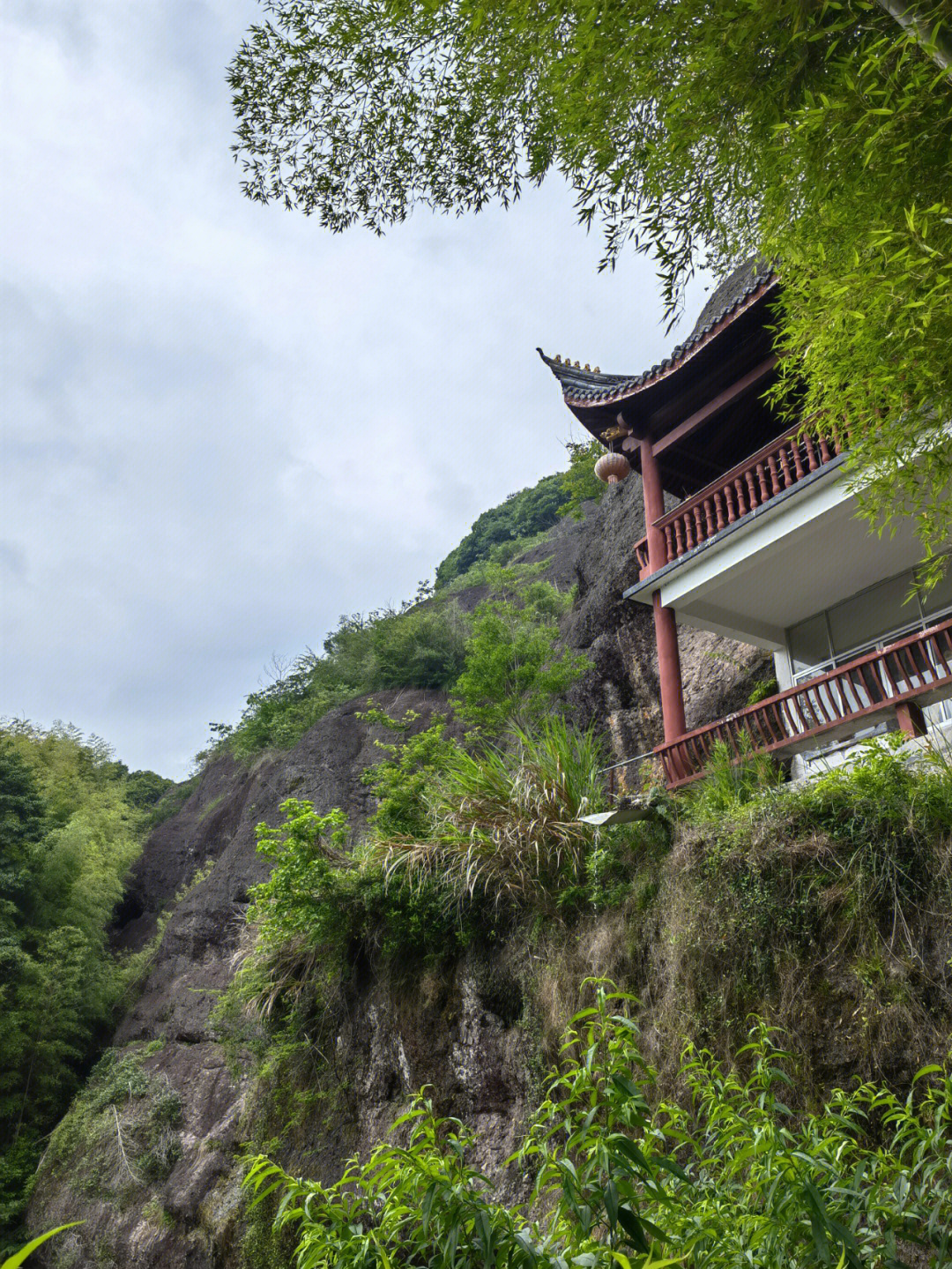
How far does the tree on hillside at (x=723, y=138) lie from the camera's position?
363 centimetres

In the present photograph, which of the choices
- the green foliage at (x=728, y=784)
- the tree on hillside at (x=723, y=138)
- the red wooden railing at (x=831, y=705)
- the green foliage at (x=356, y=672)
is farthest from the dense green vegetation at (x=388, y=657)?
the tree on hillside at (x=723, y=138)

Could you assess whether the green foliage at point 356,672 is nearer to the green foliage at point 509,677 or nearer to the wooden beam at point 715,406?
the green foliage at point 509,677

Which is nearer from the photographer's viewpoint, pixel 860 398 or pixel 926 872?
pixel 860 398

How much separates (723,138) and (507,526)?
38457 millimetres

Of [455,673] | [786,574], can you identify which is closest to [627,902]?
[786,574]

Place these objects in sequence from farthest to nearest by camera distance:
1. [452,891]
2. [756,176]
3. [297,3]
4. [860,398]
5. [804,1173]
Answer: [452,891] → [297,3] → [756,176] → [860,398] → [804,1173]

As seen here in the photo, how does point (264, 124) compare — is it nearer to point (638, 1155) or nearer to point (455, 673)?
point (638, 1155)

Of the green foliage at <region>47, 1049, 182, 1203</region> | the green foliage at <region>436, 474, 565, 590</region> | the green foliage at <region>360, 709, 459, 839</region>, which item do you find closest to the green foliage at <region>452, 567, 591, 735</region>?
the green foliage at <region>360, 709, 459, 839</region>

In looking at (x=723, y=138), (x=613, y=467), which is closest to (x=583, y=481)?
(x=613, y=467)

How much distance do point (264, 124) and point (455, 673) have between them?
17.3m

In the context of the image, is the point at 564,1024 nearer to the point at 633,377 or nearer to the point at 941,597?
the point at 941,597

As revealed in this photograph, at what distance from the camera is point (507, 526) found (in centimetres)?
4284

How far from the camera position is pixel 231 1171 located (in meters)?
11.5

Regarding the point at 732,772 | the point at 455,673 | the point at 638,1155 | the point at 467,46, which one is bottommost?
the point at 638,1155
